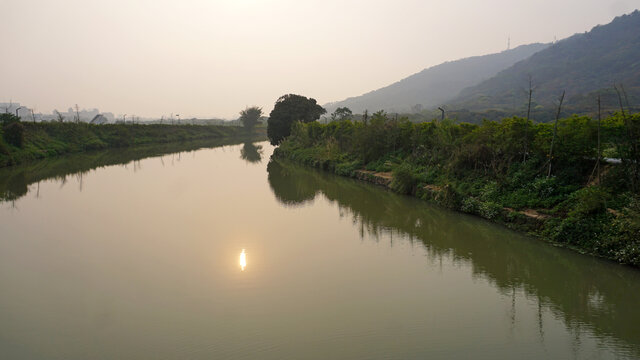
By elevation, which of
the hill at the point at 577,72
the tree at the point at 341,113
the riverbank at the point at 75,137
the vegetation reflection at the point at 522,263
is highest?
the hill at the point at 577,72

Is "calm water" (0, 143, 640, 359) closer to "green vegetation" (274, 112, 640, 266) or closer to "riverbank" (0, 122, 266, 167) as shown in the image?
"green vegetation" (274, 112, 640, 266)

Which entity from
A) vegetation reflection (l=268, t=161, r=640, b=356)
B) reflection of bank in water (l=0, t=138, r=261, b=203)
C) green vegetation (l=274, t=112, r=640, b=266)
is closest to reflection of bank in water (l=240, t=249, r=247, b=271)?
vegetation reflection (l=268, t=161, r=640, b=356)

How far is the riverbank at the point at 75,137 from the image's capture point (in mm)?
30078

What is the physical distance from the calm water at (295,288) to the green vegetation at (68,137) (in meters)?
19.6

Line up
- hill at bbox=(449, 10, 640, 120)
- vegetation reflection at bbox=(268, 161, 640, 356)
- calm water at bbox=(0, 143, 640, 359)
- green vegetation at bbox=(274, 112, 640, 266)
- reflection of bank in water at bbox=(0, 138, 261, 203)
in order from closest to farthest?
calm water at bbox=(0, 143, 640, 359)
vegetation reflection at bbox=(268, 161, 640, 356)
green vegetation at bbox=(274, 112, 640, 266)
reflection of bank in water at bbox=(0, 138, 261, 203)
hill at bbox=(449, 10, 640, 120)

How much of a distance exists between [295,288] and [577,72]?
140254 millimetres

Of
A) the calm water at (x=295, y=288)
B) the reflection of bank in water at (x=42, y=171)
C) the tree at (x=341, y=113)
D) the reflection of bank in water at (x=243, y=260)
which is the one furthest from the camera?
the tree at (x=341, y=113)

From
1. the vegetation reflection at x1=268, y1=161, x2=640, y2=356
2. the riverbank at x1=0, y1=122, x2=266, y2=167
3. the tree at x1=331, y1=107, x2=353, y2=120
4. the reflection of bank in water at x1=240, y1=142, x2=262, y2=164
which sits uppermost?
the tree at x1=331, y1=107, x2=353, y2=120

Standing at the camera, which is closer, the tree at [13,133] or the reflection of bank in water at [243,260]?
the reflection of bank in water at [243,260]

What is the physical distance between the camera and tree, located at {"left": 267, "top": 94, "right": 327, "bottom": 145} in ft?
134

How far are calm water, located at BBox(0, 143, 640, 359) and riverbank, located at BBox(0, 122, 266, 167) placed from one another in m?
19.4

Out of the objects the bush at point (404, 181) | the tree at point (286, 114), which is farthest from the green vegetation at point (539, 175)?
the tree at point (286, 114)

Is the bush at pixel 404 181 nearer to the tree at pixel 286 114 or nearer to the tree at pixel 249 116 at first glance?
the tree at pixel 286 114

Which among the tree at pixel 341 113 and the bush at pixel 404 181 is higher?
the tree at pixel 341 113
